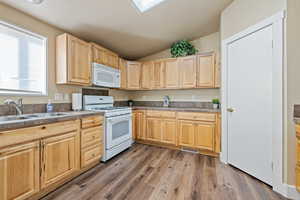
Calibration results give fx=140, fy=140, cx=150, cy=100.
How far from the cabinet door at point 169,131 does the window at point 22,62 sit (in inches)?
92.1

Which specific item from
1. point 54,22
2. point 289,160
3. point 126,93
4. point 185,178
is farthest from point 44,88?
point 289,160

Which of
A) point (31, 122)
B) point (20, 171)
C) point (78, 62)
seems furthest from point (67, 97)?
point (20, 171)

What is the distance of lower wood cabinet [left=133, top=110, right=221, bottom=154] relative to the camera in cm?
275

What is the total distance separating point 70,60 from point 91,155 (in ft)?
5.05

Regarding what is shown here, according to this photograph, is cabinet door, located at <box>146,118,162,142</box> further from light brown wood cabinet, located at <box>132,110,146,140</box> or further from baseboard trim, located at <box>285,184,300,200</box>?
baseboard trim, located at <box>285,184,300,200</box>

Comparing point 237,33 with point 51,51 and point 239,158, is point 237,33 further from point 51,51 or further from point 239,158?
point 51,51

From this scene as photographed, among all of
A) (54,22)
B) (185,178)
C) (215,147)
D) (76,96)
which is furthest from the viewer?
(215,147)

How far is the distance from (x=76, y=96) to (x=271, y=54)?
300 centimetres

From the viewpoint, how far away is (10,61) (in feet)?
6.10

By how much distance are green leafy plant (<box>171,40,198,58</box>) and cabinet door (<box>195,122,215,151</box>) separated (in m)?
1.67

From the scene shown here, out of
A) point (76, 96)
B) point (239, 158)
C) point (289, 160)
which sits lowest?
point (239, 158)

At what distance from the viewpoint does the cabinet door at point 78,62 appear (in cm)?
225

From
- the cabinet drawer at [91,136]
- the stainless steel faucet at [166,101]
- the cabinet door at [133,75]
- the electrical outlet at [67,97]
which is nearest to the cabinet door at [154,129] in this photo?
the stainless steel faucet at [166,101]

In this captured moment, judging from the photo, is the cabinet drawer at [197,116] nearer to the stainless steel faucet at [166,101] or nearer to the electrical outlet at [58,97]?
the stainless steel faucet at [166,101]
